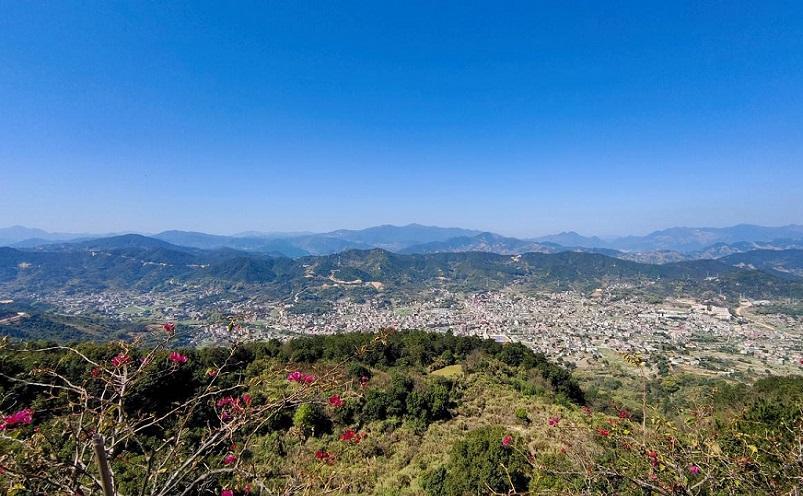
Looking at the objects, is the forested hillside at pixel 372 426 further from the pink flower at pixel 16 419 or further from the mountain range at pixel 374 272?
the mountain range at pixel 374 272

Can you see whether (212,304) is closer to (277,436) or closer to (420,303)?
→ (420,303)

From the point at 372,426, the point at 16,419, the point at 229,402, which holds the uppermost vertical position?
the point at 16,419

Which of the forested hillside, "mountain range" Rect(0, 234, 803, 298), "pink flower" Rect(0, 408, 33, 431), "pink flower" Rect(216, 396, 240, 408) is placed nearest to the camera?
"pink flower" Rect(0, 408, 33, 431)

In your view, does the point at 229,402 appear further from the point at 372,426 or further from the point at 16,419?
the point at 372,426

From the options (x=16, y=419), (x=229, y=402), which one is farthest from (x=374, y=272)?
(x=16, y=419)

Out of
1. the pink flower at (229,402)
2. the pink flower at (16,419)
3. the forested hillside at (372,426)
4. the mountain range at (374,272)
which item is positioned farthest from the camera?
the mountain range at (374,272)

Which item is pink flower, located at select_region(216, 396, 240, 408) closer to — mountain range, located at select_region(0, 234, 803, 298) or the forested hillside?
the forested hillside

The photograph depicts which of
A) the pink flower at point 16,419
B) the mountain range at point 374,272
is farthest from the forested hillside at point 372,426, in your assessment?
the mountain range at point 374,272

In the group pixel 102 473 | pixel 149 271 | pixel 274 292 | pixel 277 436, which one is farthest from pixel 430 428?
pixel 149 271

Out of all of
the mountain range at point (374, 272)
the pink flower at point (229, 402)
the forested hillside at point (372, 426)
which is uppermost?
the pink flower at point (229, 402)

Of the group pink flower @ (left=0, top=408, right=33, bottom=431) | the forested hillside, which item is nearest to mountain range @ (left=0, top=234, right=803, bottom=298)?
the forested hillside

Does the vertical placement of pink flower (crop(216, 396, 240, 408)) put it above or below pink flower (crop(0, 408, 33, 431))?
below
